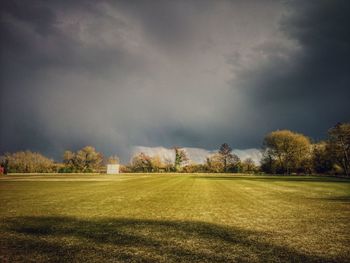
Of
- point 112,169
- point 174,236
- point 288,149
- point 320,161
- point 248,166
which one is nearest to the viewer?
point 174,236

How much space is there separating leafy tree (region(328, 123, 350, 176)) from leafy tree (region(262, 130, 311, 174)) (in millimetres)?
18913

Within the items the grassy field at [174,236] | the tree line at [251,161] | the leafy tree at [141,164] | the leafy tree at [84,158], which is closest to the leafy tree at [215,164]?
the tree line at [251,161]

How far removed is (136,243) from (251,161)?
5832 inches

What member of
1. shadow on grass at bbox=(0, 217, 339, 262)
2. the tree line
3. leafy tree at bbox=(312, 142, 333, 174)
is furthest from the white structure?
shadow on grass at bbox=(0, 217, 339, 262)

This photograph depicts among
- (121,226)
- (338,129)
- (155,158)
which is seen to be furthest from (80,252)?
(155,158)

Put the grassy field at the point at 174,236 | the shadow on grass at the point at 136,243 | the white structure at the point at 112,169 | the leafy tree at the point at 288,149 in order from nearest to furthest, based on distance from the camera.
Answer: the shadow on grass at the point at 136,243, the grassy field at the point at 174,236, the leafy tree at the point at 288,149, the white structure at the point at 112,169

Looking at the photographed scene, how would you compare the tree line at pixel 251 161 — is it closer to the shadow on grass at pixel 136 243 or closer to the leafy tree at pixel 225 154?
the leafy tree at pixel 225 154

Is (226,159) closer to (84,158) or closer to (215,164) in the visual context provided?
(215,164)

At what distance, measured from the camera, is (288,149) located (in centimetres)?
9712

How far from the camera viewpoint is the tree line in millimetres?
75125

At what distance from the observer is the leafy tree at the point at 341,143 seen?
2775 inches

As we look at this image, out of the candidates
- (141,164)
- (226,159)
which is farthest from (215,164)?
(141,164)

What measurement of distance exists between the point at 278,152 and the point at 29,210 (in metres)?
101

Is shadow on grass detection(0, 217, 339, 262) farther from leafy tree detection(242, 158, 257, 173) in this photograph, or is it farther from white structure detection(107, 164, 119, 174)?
leafy tree detection(242, 158, 257, 173)
